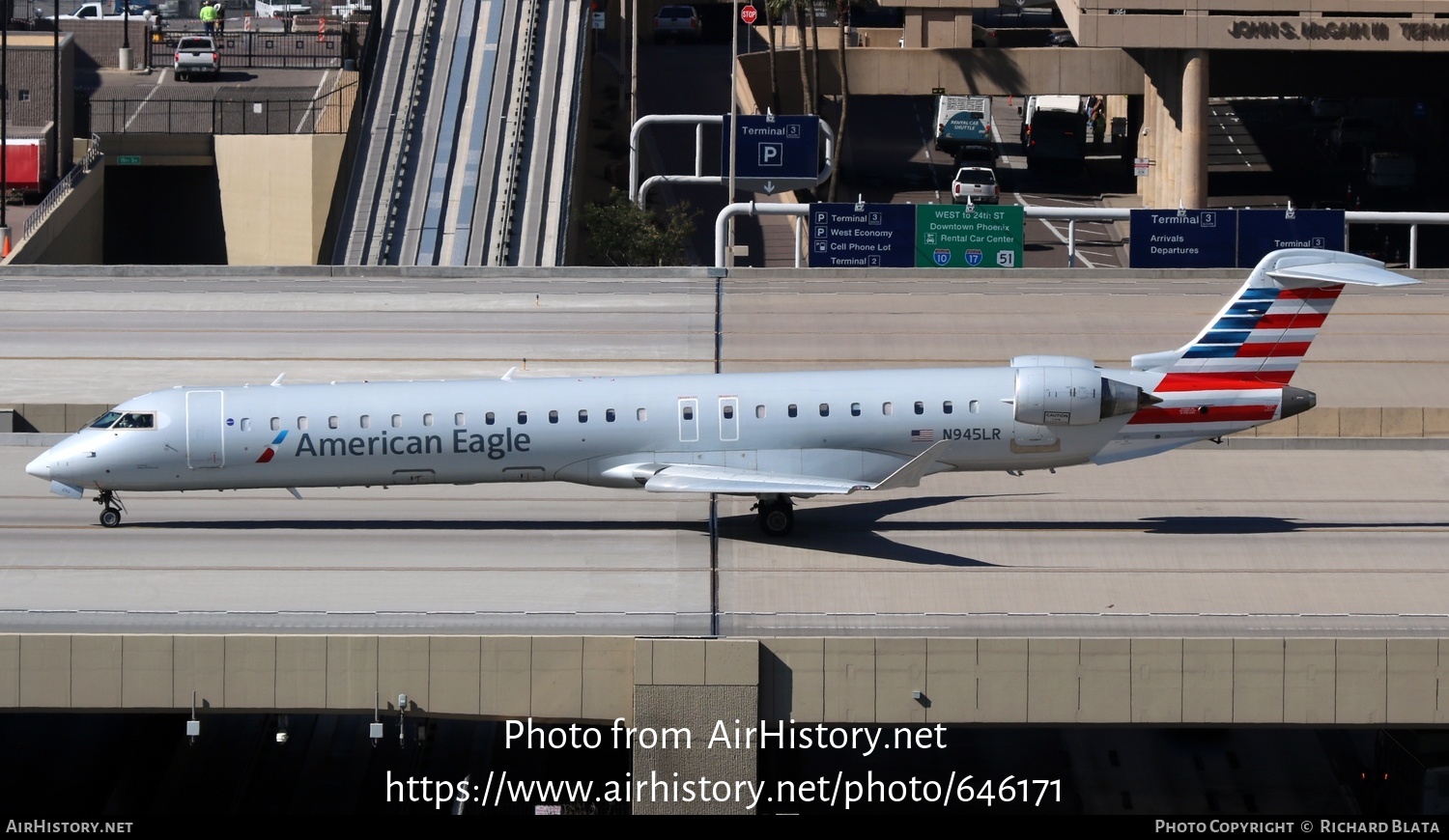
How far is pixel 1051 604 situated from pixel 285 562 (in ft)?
41.7

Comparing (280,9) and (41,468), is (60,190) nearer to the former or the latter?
(280,9)

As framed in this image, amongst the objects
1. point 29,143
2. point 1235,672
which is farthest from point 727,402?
point 29,143

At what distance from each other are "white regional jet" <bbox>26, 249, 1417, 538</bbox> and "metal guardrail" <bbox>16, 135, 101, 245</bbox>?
3534 cm

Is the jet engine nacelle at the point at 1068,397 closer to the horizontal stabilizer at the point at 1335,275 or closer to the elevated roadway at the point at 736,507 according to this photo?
the elevated roadway at the point at 736,507

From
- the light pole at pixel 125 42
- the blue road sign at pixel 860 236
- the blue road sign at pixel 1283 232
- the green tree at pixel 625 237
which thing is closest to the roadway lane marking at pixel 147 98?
the light pole at pixel 125 42

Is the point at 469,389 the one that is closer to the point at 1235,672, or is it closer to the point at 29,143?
the point at 1235,672

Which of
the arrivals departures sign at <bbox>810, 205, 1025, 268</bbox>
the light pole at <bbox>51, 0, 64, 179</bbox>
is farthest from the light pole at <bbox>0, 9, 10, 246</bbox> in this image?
the arrivals departures sign at <bbox>810, 205, 1025, 268</bbox>

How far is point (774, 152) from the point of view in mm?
60938

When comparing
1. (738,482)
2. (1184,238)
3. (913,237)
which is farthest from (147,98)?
(738,482)

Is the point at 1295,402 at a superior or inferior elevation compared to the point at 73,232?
inferior

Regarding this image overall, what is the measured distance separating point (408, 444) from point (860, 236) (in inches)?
981

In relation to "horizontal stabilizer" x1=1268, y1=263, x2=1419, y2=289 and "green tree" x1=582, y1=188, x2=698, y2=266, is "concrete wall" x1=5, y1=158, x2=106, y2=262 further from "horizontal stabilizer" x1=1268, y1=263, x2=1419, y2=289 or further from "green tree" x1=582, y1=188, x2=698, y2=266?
"horizontal stabilizer" x1=1268, y1=263, x2=1419, y2=289

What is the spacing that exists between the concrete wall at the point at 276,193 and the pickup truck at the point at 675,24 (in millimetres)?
39168

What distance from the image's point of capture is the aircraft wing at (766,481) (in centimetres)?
3173
